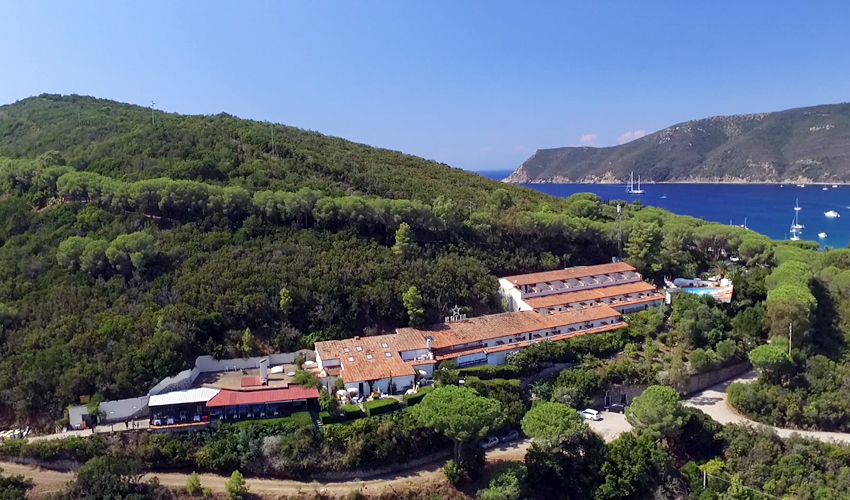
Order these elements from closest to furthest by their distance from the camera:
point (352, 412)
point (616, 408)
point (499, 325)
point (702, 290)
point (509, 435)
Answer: point (352, 412), point (509, 435), point (616, 408), point (499, 325), point (702, 290)

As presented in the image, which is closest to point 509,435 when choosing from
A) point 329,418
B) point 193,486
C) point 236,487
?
point 329,418

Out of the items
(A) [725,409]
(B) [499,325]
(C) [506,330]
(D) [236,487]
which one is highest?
(B) [499,325]

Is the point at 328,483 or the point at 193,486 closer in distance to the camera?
the point at 193,486

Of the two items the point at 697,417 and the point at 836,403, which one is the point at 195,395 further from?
the point at 836,403

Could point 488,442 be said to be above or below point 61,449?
below

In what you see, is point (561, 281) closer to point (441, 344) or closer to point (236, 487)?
point (441, 344)

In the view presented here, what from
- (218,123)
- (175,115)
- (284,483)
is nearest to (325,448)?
(284,483)
